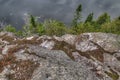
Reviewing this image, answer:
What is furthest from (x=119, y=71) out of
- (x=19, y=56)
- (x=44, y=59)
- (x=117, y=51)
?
(x=19, y=56)

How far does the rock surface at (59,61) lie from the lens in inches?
1585

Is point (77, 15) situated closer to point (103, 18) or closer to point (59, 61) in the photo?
point (103, 18)

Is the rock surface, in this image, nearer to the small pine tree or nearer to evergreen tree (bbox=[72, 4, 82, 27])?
evergreen tree (bbox=[72, 4, 82, 27])

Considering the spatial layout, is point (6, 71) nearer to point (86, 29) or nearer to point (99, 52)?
point (99, 52)

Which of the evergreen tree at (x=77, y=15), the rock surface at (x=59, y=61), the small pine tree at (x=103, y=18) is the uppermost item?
the rock surface at (x=59, y=61)

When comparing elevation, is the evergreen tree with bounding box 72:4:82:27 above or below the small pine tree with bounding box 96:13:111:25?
above

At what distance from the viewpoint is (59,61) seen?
43.5 metres

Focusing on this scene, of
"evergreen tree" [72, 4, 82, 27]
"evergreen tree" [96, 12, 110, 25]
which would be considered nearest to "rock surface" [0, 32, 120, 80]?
"evergreen tree" [72, 4, 82, 27]

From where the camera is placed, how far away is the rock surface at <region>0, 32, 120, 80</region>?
40250mm

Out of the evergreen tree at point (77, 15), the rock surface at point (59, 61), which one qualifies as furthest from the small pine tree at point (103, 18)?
the rock surface at point (59, 61)

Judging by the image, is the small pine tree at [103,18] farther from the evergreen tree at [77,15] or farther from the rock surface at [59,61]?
the rock surface at [59,61]

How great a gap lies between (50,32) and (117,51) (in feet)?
217

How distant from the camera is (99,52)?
5712 cm

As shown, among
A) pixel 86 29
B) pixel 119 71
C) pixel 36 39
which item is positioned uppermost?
pixel 36 39
